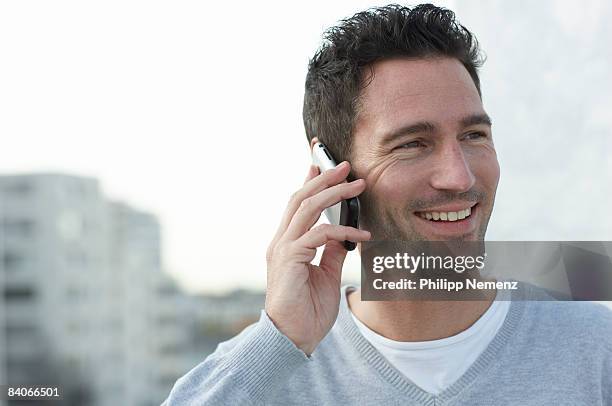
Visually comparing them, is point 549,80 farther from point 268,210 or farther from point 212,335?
point 212,335

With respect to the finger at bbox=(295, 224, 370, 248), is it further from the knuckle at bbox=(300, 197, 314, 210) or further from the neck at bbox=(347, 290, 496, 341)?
the neck at bbox=(347, 290, 496, 341)

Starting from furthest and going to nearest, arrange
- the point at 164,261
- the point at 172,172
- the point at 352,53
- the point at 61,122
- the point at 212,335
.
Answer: the point at 212,335, the point at 164,261, the point at 172,172, the point at 61,122, the point at 352,53

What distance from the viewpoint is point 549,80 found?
155 cm

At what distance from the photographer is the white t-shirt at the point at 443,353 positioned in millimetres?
1168

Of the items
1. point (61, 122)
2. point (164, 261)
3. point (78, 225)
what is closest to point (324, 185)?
point (61, 122)

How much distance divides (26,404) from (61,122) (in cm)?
388

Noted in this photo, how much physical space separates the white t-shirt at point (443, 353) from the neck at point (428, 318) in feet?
0.04

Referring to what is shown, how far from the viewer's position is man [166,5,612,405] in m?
1.11

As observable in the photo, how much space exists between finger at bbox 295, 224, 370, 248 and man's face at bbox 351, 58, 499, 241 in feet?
0.35

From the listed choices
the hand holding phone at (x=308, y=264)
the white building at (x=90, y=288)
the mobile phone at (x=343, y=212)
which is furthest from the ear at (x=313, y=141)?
the white building at (x=90, y=288)

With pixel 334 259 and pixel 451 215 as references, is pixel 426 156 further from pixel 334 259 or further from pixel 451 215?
pixel 334 259

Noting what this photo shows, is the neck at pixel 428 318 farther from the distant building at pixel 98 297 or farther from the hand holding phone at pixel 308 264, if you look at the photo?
the distant building at pixel 98 297

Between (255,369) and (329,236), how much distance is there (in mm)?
234

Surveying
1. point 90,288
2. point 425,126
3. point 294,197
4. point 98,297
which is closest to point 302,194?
point 294,197
